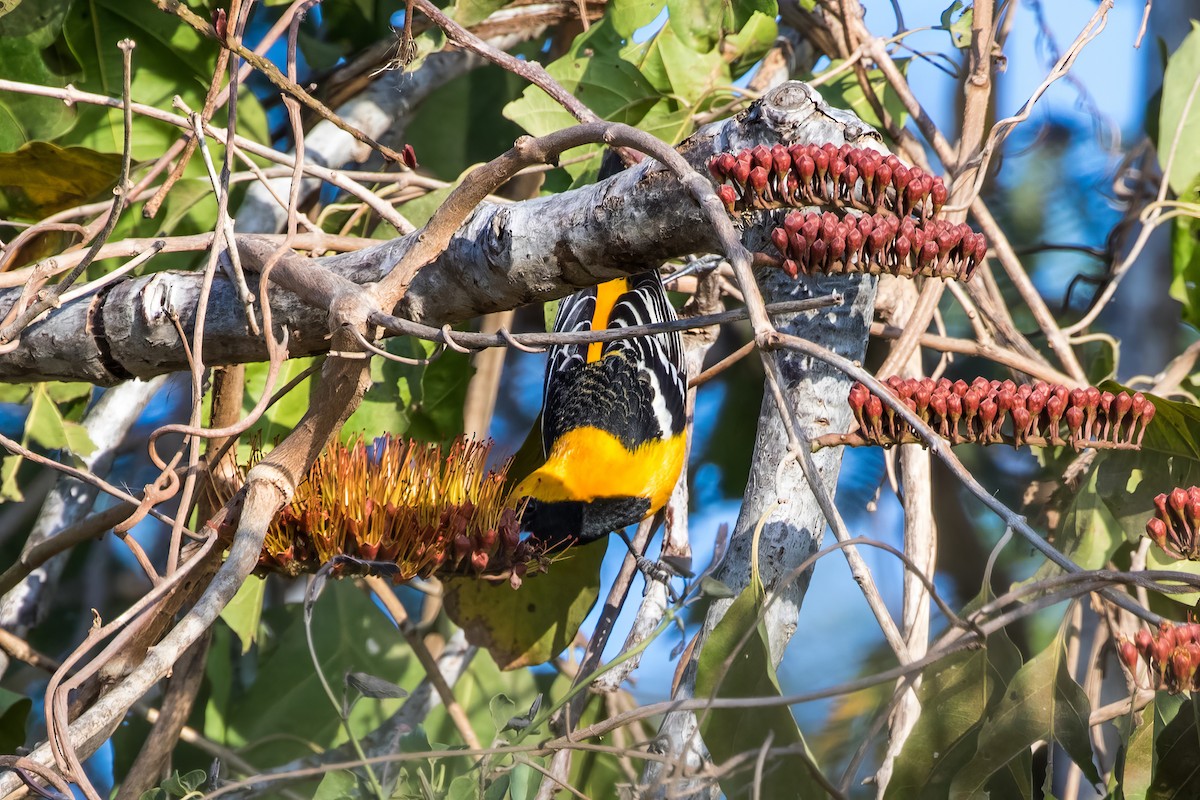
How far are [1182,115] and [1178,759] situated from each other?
1.49m

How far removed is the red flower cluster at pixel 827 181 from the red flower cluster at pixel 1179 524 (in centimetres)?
40

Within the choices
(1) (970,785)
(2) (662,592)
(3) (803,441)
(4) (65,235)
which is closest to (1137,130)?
(2) (662,592)

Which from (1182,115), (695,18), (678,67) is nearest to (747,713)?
(695,18)

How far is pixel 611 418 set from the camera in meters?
2.66

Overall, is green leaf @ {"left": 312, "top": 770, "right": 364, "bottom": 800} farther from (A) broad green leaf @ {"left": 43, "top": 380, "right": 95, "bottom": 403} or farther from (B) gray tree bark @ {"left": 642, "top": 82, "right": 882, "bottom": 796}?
(A) broad green leaf @ {"left": 43, "top": 380, "right": 95, "bottom": 403}

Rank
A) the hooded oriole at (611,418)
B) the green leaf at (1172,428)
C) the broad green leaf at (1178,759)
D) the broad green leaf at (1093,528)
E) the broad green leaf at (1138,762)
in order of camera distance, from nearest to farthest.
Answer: the broad green leaf at (1178,759), the broad green leaf at (1138,762), the green leaf at (1172,428), the broad green leaf at (1093,528), the hooded oriole at (611,418)

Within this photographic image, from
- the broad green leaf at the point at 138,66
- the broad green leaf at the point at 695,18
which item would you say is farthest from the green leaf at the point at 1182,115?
the broad green leaf at the point at 138,66

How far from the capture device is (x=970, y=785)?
123 cm

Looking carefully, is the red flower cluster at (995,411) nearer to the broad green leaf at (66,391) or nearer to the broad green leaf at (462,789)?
the broad green leaf at (462,789)

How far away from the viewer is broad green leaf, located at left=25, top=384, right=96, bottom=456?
196cm

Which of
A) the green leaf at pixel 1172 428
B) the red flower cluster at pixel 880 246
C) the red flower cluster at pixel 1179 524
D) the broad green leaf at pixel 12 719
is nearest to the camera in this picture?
the red flower cluster at pixel 880 246

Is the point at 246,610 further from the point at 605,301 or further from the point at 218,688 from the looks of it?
the point at 605,301

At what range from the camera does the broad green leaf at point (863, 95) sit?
7.51ft

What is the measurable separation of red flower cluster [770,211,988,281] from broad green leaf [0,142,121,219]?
1.48 meters
